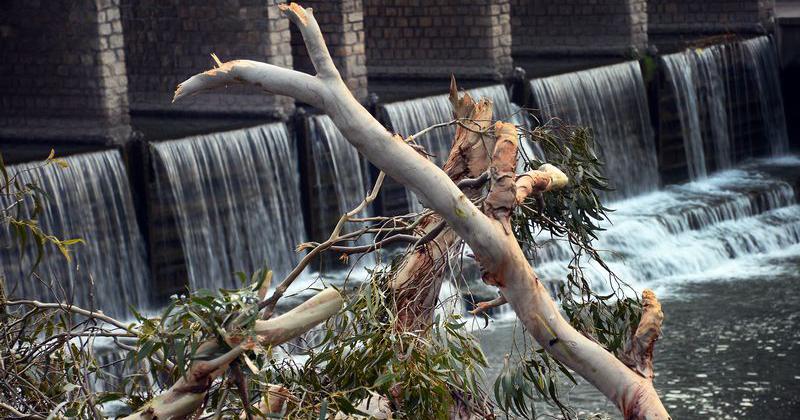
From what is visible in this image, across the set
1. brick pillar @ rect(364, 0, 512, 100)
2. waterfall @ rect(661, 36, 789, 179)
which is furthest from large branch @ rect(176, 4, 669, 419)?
waterfall @ rect(661, 36, 789, 179)

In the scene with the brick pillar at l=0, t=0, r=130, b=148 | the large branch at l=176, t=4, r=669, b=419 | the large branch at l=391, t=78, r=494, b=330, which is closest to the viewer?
the large branch at l=176, t=4, r=669, b=419

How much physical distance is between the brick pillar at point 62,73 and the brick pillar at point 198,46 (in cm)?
175

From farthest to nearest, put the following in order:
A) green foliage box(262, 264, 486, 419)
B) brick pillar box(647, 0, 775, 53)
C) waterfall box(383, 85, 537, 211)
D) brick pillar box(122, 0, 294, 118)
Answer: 1. brick pillar box(647, 0, 775, 53)
2. brick pillar box(122, 0, 294, 118)
3. waterfall box(383, 85, 537, 211)
4. green foliage box(262, 264, 486, 419)

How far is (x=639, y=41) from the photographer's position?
21.7 metres

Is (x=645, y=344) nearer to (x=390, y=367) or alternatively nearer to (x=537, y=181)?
(x=537, y=181)

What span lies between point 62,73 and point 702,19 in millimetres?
12227

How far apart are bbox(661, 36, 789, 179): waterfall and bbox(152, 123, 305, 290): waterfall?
735 cm

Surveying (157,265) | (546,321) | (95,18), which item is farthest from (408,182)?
(95,18)

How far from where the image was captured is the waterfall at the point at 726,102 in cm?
2103

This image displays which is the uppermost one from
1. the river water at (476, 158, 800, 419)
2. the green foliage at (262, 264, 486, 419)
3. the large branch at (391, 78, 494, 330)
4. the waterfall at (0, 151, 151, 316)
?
the large branch at (391, 78, 494, 330)

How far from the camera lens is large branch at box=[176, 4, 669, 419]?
3812mm

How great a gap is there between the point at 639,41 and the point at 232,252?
29.9 ft

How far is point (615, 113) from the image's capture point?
64.7 feet

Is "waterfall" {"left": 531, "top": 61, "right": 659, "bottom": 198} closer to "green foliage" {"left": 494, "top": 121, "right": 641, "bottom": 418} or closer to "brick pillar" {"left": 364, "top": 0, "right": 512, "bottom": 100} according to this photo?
"brick pillar" {"left": 364, "top": 0, "right": 512, "bottom": 100}
